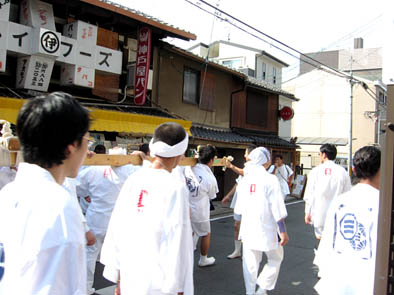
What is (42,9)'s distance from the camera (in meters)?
8.66

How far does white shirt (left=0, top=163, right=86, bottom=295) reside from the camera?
1.35m

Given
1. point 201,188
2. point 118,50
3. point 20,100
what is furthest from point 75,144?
point 118,50

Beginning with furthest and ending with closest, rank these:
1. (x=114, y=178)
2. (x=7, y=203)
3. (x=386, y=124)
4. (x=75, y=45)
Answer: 1. (x=75, y=45)
2. (x=114, y=178)
3. (x=386, y=124)
4. (x=7, y=203)

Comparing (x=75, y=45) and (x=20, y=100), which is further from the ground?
(x=75, y=45)

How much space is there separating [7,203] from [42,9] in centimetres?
862

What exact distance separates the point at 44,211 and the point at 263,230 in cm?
359

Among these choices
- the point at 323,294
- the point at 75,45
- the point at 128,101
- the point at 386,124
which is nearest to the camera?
the point at 386,124

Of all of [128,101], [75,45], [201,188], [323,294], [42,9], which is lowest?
[323,294]

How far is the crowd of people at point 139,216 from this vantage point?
1.38 m

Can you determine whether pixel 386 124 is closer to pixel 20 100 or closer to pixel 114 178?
pixel 114 178

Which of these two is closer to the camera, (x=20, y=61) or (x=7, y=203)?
(x=7, y=203)

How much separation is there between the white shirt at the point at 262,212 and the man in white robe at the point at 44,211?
3.39m

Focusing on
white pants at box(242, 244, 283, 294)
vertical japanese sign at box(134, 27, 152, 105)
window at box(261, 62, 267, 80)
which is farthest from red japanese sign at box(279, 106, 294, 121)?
white pants at box(242, 244, 283, 294)

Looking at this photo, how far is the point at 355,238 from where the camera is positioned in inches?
104
